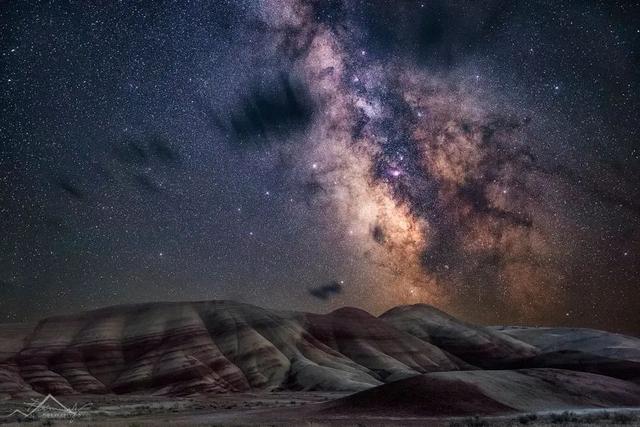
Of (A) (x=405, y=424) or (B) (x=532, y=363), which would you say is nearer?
(A) (x=405, y=424)

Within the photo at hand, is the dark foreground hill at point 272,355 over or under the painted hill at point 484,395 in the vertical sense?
over

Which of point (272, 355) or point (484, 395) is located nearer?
point (484, 395)

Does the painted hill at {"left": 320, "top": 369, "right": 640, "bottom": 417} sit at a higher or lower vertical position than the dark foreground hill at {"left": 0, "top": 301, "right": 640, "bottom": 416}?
lower

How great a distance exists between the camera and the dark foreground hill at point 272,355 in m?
78.9

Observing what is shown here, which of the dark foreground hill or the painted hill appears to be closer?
the painted hill

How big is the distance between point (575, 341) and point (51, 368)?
115 meters

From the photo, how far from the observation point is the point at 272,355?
→ 9925cm

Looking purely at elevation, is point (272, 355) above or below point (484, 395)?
above

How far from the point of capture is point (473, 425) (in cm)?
3177

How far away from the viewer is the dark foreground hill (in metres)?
78.9

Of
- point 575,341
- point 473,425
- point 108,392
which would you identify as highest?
point 575,341

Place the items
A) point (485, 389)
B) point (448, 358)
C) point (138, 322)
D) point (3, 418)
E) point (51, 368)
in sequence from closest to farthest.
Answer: point (3, 418), point (485, 389), point (51, 368), point (138, 322), point (448, 358)

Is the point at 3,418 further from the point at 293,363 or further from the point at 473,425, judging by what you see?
the point at 293,363

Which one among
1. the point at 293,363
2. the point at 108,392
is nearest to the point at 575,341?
the point at 293,363
